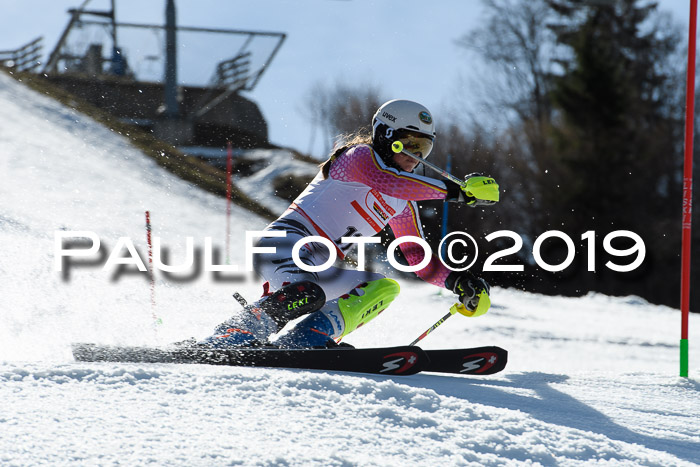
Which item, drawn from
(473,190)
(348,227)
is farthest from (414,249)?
(473,190)

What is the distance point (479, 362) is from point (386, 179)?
0.99m

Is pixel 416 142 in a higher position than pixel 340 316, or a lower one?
higher

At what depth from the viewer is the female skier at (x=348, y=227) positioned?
3.35 metres

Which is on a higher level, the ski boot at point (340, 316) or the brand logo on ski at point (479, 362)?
the ski boot at point (340, 316)

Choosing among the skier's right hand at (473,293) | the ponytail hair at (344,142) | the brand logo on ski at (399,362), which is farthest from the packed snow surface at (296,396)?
the ponytail hair at (344,142)

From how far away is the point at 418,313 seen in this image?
755 cm

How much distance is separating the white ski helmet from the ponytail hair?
6.1 inches

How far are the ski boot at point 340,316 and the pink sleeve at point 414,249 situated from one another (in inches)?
7.5

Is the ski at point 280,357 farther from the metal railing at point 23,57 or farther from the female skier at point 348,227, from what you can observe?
the metal railing at point 23,57

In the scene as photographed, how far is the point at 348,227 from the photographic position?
3.52 m

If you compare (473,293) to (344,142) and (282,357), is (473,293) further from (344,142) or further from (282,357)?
(344,142)

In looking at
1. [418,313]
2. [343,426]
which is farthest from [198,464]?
[418,313]

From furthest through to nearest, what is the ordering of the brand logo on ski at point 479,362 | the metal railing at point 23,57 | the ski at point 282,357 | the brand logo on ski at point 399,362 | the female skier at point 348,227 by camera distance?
the metal railing at point 23,57, the brand logo on ski at point 479,362, the female skier at point 348,227, the brand logo on ski at point 399,362, the ski at point 282,357

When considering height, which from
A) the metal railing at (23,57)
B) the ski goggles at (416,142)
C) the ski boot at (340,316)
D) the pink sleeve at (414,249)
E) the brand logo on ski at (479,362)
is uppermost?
the metal railing at (23,57)
